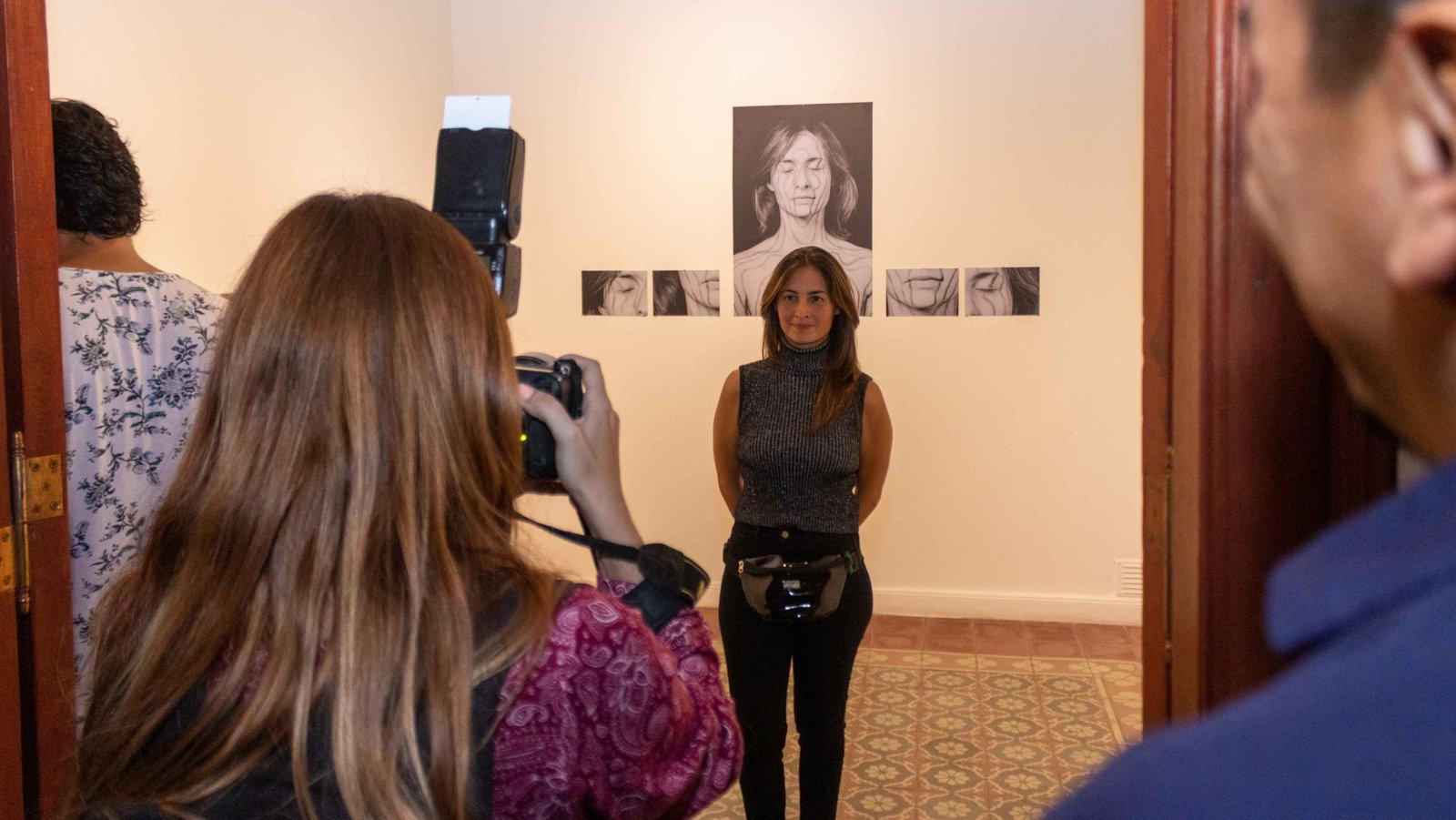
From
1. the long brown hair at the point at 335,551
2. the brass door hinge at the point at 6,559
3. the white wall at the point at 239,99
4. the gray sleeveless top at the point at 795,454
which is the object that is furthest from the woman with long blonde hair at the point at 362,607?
the white wall at the point at 239,99

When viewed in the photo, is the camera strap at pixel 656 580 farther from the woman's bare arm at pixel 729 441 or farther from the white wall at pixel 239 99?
the white wall at pixel 239 99

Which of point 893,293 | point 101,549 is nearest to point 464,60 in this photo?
point 893,293

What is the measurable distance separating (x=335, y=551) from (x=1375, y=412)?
2.88 ft

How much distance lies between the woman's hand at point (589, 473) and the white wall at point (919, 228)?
160 inches

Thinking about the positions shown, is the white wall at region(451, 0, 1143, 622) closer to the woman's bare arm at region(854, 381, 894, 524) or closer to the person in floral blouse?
the woman's bare arm at region(854, 381, 894, 524)

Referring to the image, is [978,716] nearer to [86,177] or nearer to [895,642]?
[895,642]

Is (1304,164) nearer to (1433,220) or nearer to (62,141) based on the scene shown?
(1433,220)

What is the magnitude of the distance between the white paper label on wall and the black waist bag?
160 cm

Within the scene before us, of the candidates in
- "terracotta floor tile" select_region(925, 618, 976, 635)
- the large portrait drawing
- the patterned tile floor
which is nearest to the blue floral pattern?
the patterned tile floor

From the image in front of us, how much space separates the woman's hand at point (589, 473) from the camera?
123cm

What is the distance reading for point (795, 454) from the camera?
2971mm

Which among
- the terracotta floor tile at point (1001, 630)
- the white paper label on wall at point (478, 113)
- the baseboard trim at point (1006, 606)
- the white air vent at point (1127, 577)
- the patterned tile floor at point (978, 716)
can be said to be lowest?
the patterned tile floor at point (978, 716)

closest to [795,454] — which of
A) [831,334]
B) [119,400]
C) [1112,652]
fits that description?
[831,334]

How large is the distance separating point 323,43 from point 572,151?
1312mm
